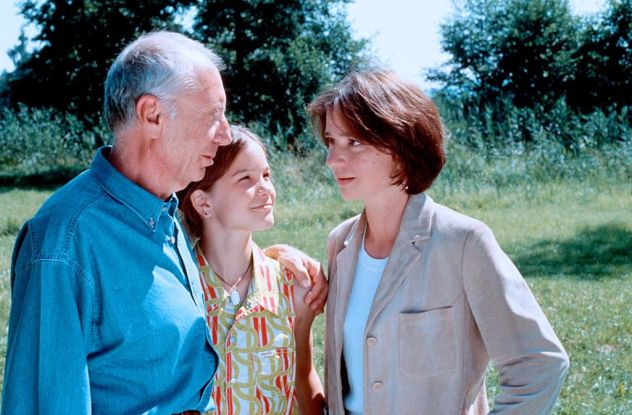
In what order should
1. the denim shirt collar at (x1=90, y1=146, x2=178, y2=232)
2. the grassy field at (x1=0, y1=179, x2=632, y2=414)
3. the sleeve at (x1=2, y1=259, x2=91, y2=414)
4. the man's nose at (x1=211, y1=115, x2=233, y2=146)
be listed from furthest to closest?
the grassy field at (x1=0, y1=179, x2=632, y2=414) < the man's nose at (x1=211, y1=115, x2=233, y2=146) < the denim shirt collar at (x1=90, y1=146, x2=178, y2=232) < the sleeve at (x1=2, y1=259, x2=91, y2=414)

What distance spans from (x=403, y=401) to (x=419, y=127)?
2.78 ft

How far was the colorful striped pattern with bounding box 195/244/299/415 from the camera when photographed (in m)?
2.30

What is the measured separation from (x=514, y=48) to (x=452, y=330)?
81.6ft

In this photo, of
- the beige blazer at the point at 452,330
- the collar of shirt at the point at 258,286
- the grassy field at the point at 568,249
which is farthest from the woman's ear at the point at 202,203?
the grassy field at the point at 568,249

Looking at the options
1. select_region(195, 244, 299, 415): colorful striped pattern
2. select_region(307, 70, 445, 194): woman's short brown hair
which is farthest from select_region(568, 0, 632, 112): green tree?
select_region(195, 244, 299, 415): colorful striped pattern

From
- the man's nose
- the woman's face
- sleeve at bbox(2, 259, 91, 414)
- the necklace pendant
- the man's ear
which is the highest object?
the man's ear

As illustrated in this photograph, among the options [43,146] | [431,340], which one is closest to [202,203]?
[431,340]

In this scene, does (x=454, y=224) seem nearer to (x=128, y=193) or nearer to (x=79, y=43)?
(x=128, y=193)

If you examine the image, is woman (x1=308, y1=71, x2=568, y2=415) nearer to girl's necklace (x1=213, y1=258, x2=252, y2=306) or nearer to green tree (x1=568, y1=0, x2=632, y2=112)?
girl's necklace (x1=213, y1=258, x2=252, y2=306)

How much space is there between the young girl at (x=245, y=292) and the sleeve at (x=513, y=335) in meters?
0.64

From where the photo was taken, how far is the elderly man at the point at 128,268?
1.59m

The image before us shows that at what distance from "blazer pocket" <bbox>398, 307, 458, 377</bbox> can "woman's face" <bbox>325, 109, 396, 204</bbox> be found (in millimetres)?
435

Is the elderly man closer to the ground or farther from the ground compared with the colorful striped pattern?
farther from the ground

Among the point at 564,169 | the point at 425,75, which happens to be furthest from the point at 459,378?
the point at 425,75
